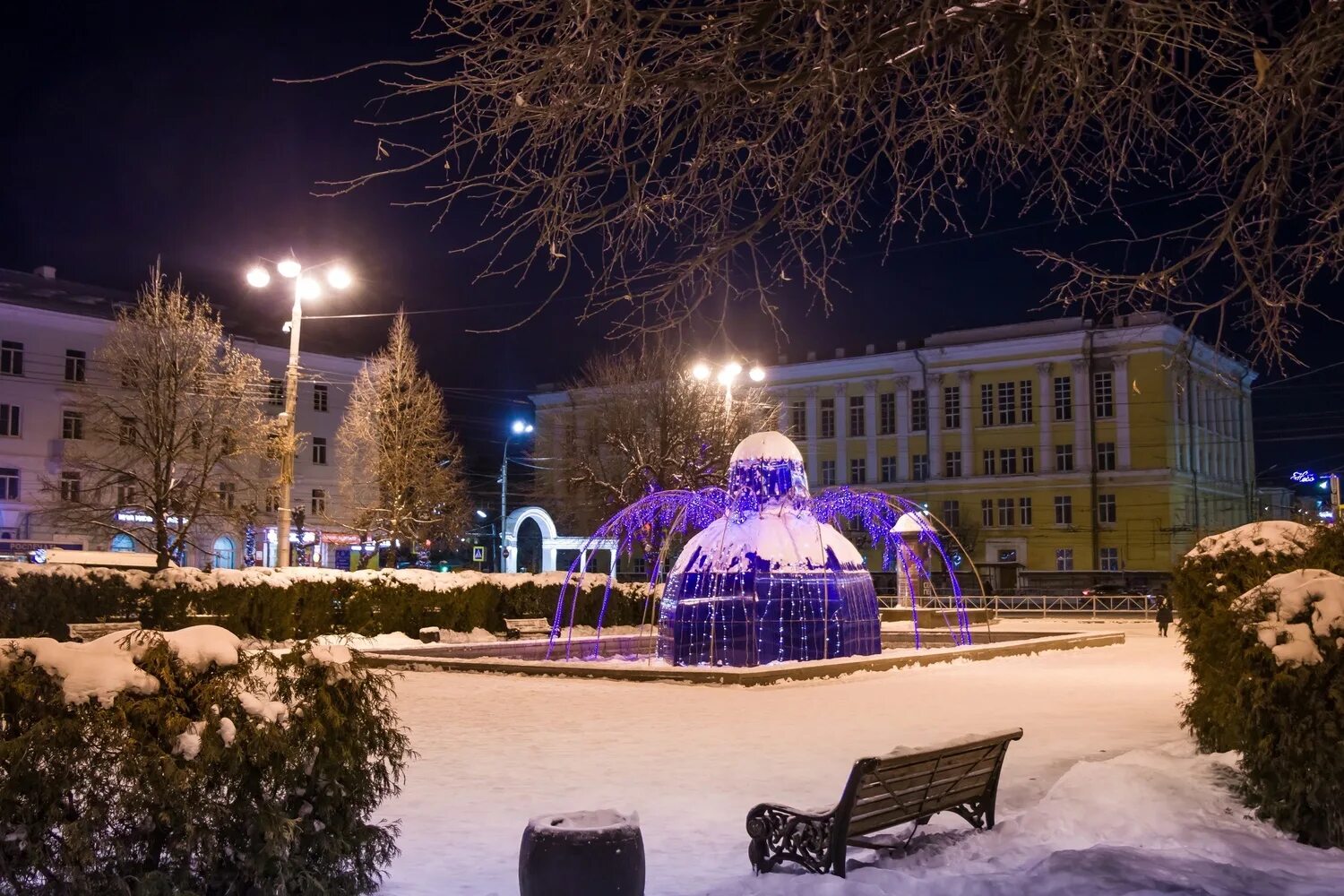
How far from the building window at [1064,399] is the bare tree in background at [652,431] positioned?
73.4 ft

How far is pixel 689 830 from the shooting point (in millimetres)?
8547

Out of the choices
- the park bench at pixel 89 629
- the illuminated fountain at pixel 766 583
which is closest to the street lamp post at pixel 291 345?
the park bench at pixel 89 629

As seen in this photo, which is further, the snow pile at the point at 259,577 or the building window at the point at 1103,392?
the building window at the point at 1103,392

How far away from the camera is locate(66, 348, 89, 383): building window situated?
167 ft

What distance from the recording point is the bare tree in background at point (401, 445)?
4378 centimetres

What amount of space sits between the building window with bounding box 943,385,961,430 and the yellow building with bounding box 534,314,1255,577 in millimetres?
72

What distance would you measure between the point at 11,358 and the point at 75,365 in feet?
8.13

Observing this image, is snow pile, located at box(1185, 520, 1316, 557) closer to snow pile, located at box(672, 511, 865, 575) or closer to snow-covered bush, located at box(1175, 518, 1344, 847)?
snow-covered bush, located at box(1175, 518, 1344, 847)

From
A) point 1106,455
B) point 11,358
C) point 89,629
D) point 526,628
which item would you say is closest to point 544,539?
point 526,628

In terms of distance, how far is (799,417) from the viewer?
75.6 metres

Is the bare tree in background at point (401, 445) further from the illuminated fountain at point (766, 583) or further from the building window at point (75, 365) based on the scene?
the illuminated fountain at point (766, 583)

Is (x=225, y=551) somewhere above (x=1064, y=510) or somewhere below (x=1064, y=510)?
below

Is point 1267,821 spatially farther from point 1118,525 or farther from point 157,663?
point 1118,525

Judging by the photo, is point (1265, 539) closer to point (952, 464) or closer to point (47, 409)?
point (47, 409)
